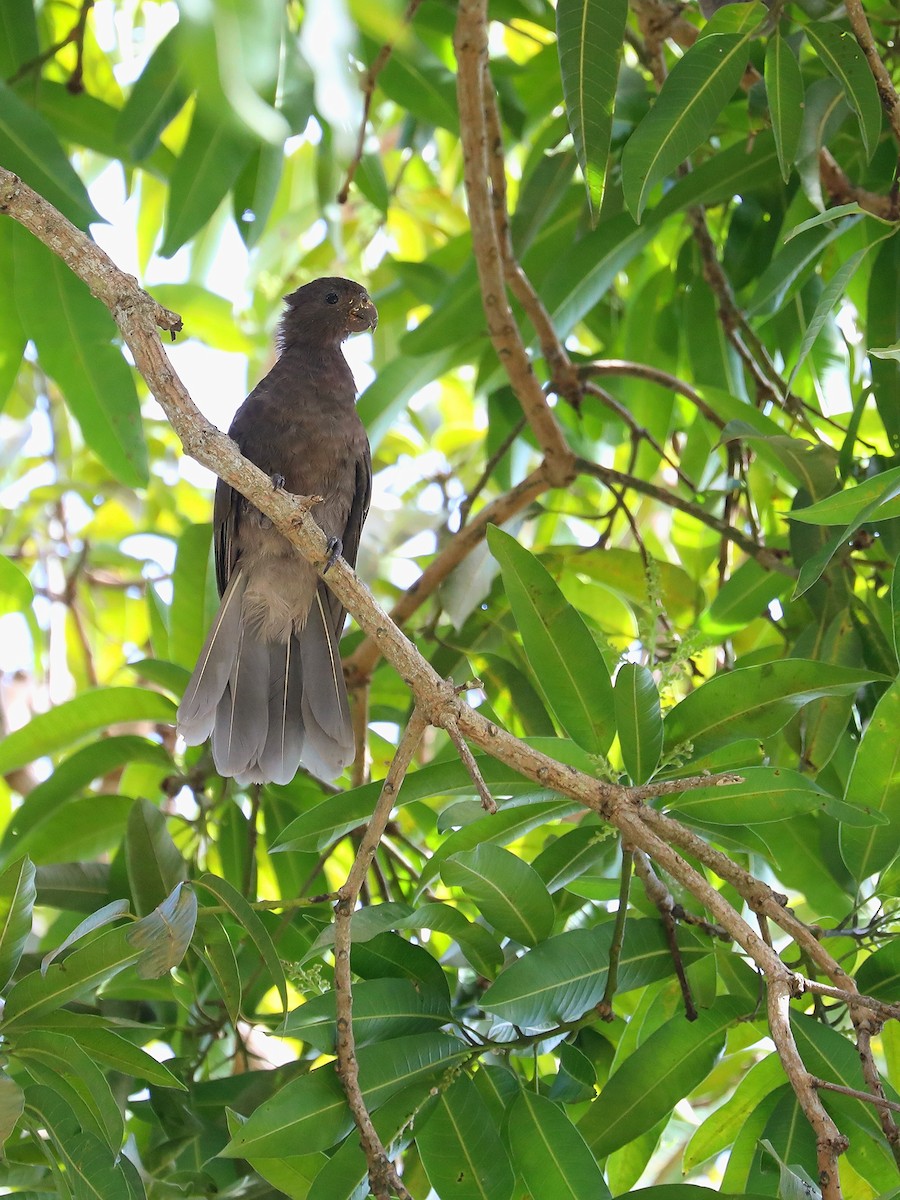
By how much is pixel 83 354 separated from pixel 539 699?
1.47 metres

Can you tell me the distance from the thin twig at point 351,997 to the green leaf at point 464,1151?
0.10 metres

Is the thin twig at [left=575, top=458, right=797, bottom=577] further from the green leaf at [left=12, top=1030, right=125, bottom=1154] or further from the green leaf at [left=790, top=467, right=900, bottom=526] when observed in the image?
the green leaf at [left=12, top=1030, right=125, bottom=1154]

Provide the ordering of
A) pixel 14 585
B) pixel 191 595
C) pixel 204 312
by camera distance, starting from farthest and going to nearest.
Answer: pixel 204 312, pixel 191 595, pixel 14 585

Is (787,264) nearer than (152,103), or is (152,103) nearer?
(787,264)

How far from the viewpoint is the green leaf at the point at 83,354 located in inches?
119

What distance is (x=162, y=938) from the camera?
5.56 feet

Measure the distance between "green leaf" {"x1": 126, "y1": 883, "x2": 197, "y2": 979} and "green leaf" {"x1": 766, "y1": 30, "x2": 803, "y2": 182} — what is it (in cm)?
179

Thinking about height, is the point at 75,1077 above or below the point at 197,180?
below

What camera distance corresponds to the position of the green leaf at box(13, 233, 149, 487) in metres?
3.02

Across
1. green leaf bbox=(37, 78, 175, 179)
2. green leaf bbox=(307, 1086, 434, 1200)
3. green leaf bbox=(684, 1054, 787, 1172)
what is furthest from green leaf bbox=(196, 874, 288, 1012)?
green leaf bbox=(37, 78, 175, 179)

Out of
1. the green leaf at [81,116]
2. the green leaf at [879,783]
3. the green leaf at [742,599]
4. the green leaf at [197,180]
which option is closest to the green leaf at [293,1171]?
the green leaf at [879,783]

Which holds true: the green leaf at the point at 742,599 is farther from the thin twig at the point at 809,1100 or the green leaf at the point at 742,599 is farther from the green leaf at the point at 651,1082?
the thin twig at the point at 809,1100

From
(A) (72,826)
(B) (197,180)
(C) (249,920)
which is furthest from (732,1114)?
(B) (197,180)

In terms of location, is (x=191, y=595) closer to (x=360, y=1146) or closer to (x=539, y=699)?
(x=539, y=699)
